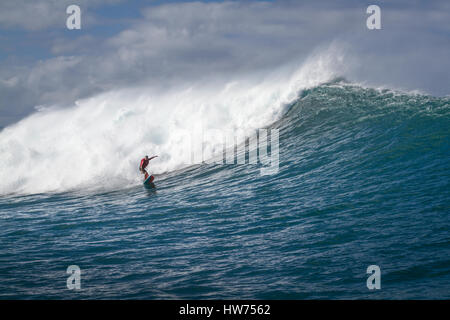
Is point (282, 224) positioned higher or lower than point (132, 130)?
lower

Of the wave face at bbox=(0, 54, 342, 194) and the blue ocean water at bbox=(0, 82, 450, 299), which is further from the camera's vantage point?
the wave face at bbox=(0, 54, 342, 194)

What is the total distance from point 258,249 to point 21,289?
3.85 metres

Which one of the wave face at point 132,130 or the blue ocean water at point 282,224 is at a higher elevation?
the wave face at point 132,130

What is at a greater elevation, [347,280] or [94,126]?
[94,126]

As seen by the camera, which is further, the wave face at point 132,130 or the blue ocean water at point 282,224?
the wave face at point 132,130

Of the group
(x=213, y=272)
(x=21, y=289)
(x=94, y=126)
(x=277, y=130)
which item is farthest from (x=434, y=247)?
(x=94, y=126)

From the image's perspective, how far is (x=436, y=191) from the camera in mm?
9070

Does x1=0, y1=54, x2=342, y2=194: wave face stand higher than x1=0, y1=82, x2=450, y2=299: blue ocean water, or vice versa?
x1=0, y1=54, x2=342, y2=194: wave face

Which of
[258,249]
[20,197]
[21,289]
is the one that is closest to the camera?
[21,289]

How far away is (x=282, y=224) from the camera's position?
873cm

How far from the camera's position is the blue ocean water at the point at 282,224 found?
6.21 metres

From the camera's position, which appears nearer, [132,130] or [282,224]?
[282,224]

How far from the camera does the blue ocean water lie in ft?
20.4

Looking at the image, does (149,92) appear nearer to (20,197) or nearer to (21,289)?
(20,197)
